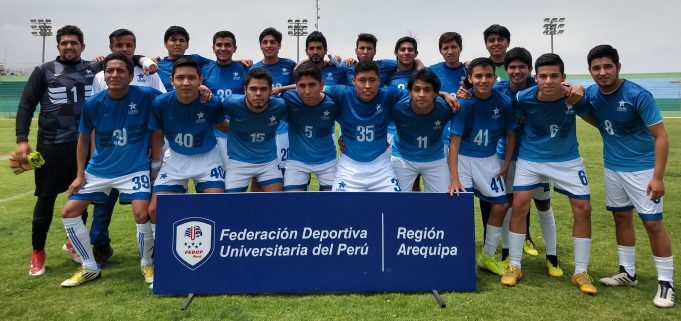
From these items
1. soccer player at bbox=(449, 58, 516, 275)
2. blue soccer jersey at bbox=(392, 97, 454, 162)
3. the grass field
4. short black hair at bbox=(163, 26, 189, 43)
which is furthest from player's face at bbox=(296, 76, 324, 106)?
short black hair at bbox=(163, 26, 189, 43)

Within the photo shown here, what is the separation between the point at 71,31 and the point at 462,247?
4.38 metres

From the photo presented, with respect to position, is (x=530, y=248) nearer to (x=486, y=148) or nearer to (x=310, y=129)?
(x=486, y=148)

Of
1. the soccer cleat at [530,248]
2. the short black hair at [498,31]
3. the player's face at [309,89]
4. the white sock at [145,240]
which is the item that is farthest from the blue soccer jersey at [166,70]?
the soccer cleat at [530,248]

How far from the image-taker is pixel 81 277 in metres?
4.21

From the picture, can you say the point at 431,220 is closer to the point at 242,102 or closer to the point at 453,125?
the point at 453,125

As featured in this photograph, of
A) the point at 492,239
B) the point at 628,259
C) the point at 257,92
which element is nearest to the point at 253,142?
the point at 257,92

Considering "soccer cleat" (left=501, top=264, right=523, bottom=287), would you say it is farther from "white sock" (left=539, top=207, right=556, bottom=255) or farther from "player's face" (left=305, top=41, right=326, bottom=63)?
"player's face" (left=305, top=41, right=326, bottom=63)

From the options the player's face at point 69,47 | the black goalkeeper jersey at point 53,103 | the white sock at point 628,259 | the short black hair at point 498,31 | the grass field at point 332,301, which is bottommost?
the grass field at point 332,301

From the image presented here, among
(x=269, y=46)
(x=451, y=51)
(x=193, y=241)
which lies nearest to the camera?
A: (x=193, y=241)

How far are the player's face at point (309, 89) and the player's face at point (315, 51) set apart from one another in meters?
1.24

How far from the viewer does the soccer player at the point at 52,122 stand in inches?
179

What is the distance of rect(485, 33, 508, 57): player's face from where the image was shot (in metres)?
4.94

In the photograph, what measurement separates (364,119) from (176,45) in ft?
8.53

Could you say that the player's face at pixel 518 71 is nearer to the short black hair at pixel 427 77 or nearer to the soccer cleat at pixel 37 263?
the short black hair at pixel 427 77
